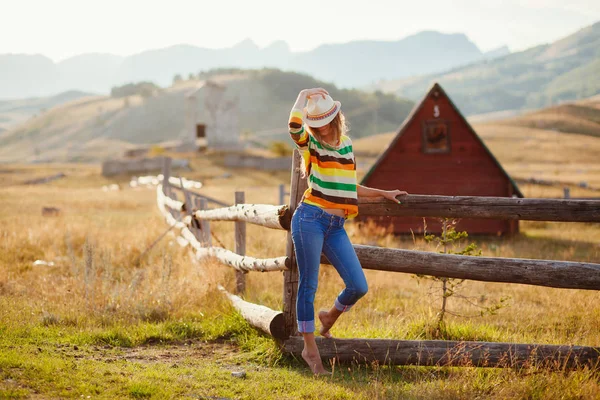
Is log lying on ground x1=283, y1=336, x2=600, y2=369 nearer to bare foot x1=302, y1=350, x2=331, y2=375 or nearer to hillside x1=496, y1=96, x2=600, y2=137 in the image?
bare foot x1=302, y1=350, x2=331, y2=375

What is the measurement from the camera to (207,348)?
566 cm

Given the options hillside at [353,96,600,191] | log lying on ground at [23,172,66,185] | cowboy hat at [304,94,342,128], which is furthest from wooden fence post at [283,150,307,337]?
log lying on ground at [23,172,66,185]

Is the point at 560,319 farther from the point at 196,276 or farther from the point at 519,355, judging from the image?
the point at 196,276

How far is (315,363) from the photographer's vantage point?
4.80 metres

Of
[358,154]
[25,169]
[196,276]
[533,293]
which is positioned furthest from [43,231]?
[358,154]

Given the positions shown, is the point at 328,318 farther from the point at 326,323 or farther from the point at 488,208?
the point at 488,208

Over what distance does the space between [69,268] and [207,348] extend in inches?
177

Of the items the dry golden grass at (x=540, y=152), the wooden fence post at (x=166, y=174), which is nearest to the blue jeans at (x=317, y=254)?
the wooden fence post at (x=166, y=174)

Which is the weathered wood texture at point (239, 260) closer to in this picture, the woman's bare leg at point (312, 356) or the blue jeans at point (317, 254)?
the blue jeans at point (317, 254)

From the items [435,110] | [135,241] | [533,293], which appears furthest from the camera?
[435,110]

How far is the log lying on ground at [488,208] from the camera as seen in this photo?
471 centimetres

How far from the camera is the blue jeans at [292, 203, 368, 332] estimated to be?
4.55 m

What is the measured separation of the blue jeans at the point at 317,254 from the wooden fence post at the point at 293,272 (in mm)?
450

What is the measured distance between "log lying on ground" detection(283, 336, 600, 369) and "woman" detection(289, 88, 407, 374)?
48 cm
